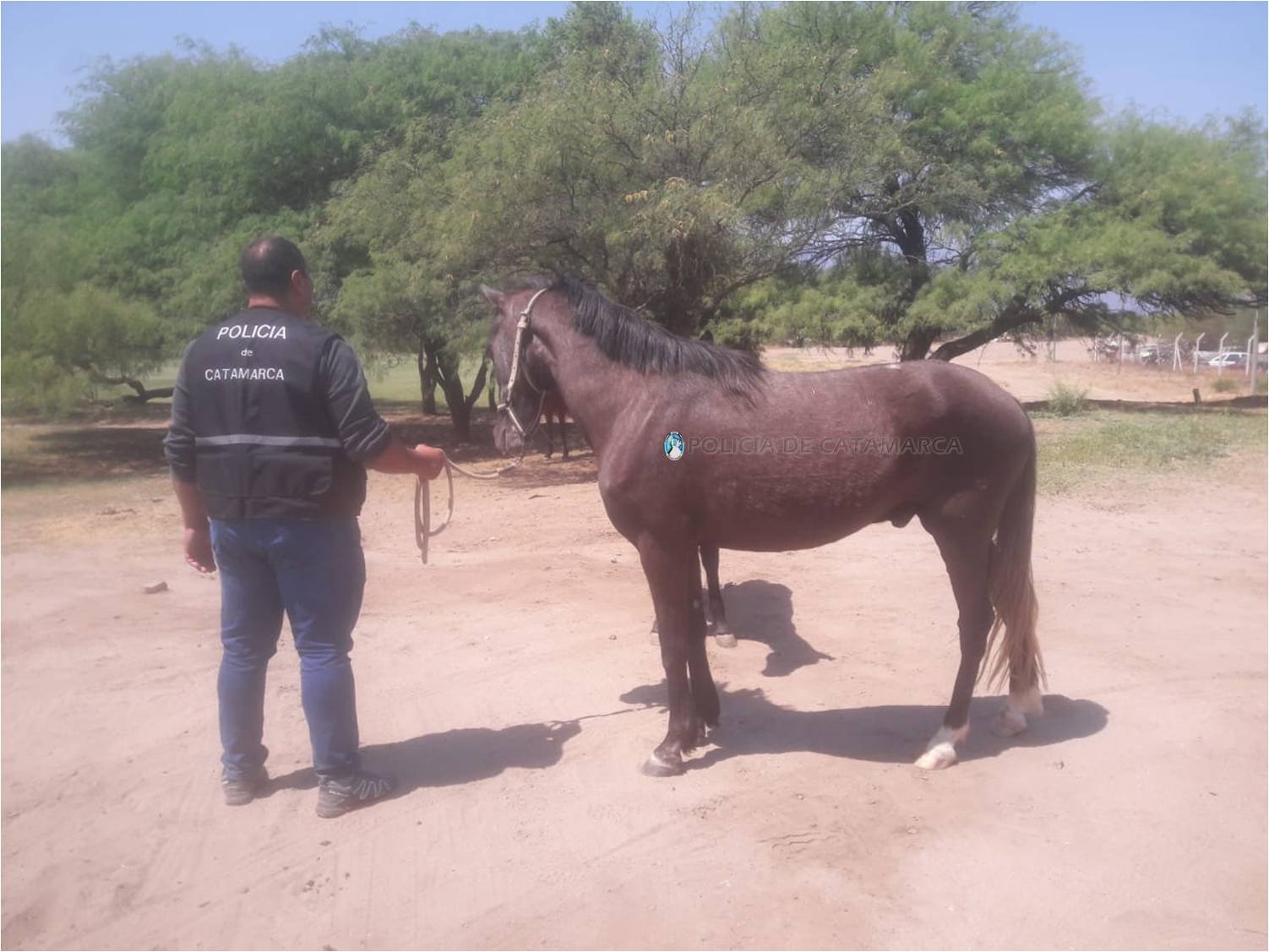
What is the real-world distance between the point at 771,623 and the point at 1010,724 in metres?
1.90

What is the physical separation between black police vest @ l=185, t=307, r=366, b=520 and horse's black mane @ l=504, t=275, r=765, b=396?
46.7 inches

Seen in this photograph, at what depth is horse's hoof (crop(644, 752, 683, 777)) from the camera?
4.04 metres

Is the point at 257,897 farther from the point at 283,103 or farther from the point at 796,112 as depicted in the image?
the point at 283,103

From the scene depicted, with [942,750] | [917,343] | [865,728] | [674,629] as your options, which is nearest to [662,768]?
[674,629]

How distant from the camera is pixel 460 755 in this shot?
167 inches

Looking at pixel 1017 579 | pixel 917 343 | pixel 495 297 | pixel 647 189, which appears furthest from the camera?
pixel 917 343

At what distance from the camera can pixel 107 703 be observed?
483 cm

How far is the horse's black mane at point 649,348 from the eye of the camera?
4.11m

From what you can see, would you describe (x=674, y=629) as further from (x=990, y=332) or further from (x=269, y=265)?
(x=990, y=332)

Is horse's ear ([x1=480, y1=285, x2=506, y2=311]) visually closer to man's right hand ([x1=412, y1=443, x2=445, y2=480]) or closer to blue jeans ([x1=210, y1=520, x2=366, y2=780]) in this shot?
man's right hand ([x1=412, y1=443, x2=445, y2=480])

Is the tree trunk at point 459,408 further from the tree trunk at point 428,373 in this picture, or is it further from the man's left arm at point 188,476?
the man's left arm at point 188,476

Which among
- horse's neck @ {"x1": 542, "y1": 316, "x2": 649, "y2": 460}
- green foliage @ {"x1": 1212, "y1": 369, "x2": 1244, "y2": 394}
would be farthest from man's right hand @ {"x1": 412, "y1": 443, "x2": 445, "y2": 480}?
green foliage @ {"x1": 1212, "y1": 369, "x2": 1244, "y2": 394}

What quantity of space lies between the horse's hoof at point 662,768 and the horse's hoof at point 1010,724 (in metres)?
1.57

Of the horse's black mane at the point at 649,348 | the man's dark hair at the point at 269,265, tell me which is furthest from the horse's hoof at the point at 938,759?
the man's dark hair at the point at 269,265
